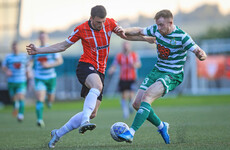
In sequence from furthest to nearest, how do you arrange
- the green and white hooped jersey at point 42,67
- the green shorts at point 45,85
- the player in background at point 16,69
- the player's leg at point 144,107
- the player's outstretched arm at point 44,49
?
the player in background at point 16,69 → the green and white hooped jersey at point 42,67 → the green shorts at point 45,85 → the player's outstretched arm at point 44,49 → the player's leg at point 144,107

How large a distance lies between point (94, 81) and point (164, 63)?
45.8 inches

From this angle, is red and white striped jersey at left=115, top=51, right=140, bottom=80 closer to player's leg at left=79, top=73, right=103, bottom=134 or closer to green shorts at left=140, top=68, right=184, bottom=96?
green shorts at left=140, top=68, right=184, bottom=96

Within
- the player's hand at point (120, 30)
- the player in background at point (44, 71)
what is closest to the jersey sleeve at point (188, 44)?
the player's hand at point (120, 30)

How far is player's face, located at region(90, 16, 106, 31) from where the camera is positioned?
6.80 metres

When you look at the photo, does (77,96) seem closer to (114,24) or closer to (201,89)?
(201,89)

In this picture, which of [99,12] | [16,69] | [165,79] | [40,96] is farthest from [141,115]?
[16,69]

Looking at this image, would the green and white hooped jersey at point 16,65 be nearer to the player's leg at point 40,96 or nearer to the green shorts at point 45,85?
the green shorts at point 45,85

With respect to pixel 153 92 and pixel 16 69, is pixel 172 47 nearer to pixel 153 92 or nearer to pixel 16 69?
pixel 153 92

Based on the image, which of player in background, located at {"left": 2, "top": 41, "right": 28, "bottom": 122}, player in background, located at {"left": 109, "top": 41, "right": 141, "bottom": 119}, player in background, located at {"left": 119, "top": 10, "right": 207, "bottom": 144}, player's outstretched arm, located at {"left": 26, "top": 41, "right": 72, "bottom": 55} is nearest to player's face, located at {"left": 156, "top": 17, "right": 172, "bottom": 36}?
→ player in background, located at {"left": 119, "top": 10, "right": 207, "bottom": 144}

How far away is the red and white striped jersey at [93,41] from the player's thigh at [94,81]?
0.29 meters

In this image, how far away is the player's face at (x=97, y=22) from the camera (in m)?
6.80

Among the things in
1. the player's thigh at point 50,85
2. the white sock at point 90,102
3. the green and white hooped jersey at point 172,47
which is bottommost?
the player's thigh at point 50,85

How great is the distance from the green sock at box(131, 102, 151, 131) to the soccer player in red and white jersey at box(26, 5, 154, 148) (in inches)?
26.8

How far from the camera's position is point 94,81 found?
6777mm
